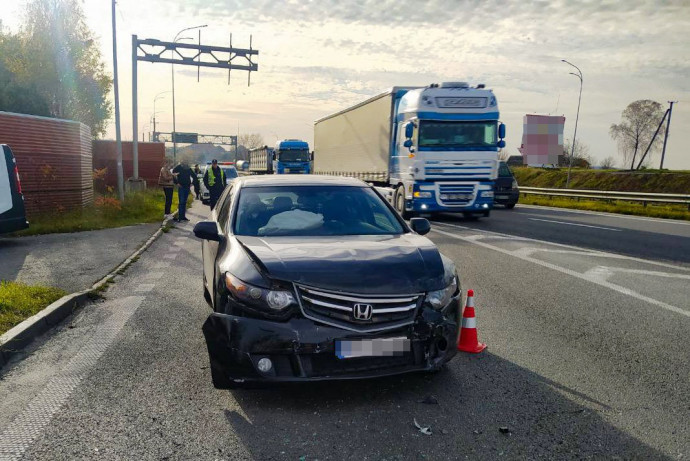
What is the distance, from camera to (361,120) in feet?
65.5

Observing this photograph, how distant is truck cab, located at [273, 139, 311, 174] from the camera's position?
109 ft

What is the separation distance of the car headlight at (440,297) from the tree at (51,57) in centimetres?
3874

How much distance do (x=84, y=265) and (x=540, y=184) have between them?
179ft

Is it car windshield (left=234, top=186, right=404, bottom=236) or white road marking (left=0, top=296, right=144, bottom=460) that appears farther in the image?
car windshield (left=234, top=186, right=404, bottom=236)

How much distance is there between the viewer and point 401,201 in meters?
16.0

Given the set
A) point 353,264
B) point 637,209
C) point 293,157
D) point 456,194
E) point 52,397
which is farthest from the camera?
point 293,157

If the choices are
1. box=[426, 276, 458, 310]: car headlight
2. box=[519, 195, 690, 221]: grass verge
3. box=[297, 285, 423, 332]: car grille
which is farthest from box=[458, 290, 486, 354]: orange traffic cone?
box=[519, 195, 690, 221]: grass verge

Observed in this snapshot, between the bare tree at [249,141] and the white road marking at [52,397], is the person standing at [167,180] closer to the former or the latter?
the white road marking at [52,397]

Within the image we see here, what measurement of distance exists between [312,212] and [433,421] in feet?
7.50

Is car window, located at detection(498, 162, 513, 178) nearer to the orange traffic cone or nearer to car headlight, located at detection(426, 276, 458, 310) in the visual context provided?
the orange traffic cone

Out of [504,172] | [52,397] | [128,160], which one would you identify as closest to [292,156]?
[128,160]

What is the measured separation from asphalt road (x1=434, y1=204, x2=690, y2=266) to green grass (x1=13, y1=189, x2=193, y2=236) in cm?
943

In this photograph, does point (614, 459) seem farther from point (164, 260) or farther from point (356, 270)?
point (164, 260)

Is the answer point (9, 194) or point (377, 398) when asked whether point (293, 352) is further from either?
point (9, 194)
